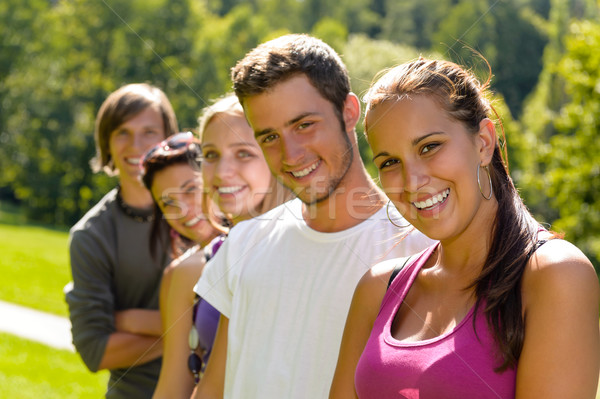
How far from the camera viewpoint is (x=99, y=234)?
4.06 meters

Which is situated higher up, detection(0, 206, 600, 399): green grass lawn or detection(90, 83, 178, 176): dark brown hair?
detection(90, 83, 178, 176): dark brown hair

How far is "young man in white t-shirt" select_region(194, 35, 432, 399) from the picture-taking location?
2363 mm

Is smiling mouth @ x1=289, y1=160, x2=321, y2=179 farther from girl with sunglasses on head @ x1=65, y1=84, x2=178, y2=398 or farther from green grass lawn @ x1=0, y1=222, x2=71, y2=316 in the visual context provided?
green grass lawn @ x1=0, y1=222, x2=71, y2=316

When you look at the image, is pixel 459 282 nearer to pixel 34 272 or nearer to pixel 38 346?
pixel 38 346

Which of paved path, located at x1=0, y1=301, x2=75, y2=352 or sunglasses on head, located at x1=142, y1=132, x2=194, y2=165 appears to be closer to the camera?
sunglasses on head, located at x1=142, y1=132, x2=194, y2=165

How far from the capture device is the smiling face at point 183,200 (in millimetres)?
3629

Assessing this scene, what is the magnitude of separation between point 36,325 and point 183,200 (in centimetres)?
774

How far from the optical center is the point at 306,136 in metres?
2.52

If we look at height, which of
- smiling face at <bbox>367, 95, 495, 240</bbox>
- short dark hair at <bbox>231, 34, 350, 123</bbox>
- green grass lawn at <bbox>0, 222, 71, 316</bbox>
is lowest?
green grass lawn at <bbox>0, 222, 71, 316</bbox>

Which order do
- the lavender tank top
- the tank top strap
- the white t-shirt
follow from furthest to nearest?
the lavender tank top, the white t-shirt, the tank top strap

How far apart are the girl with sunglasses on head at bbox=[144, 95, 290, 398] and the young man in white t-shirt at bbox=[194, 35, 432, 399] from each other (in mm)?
294

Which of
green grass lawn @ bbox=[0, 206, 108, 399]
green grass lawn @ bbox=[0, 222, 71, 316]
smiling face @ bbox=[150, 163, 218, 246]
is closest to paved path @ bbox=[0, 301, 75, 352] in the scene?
green grass lawn @ bbox=[0, 206, 108, 399]

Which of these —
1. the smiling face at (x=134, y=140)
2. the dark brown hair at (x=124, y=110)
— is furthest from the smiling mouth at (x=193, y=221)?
the dark brown hair at (x=124, y=110)

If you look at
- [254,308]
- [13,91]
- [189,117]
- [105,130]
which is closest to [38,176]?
[13,91]
